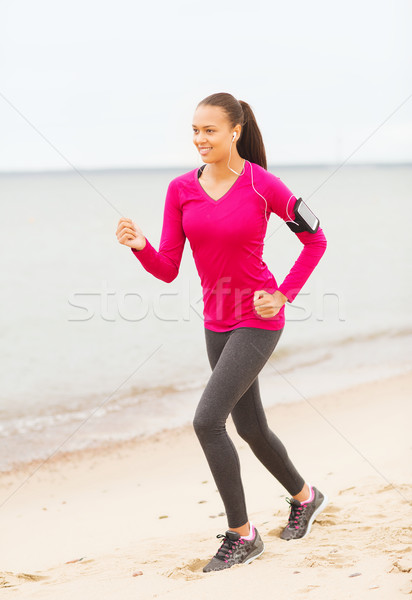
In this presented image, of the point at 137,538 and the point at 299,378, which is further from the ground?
the point at 137,538

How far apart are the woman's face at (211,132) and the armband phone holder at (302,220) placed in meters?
0.37

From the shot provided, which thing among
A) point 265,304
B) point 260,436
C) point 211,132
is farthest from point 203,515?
point 211,132

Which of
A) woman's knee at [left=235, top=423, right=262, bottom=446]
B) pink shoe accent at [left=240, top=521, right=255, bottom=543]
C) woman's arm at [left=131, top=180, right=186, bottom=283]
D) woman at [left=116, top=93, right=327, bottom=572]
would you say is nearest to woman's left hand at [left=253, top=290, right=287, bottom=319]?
woman at [left=116, top=93, right=327, bottom=572]

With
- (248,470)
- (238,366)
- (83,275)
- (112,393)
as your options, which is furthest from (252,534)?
(83,275)

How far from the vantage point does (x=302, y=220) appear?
290 centimetres

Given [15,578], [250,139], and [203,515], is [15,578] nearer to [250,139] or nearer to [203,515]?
[203,515]

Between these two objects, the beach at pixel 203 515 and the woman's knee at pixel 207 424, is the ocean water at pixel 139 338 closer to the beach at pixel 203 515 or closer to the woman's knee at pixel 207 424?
the beach at pixel 203 515

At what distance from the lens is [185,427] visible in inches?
238

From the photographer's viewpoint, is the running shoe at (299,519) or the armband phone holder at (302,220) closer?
the armband phone holder at (302,220)

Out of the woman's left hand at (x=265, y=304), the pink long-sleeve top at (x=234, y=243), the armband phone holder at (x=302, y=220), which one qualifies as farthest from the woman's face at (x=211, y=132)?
the woman's left hand at (x=265, y=304)

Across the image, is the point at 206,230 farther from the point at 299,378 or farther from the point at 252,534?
the point at 299,378

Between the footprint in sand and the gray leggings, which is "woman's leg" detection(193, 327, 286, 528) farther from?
the footprint in sand

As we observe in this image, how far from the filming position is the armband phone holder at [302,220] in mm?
2891

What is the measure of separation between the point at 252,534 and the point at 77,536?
1315 mm
